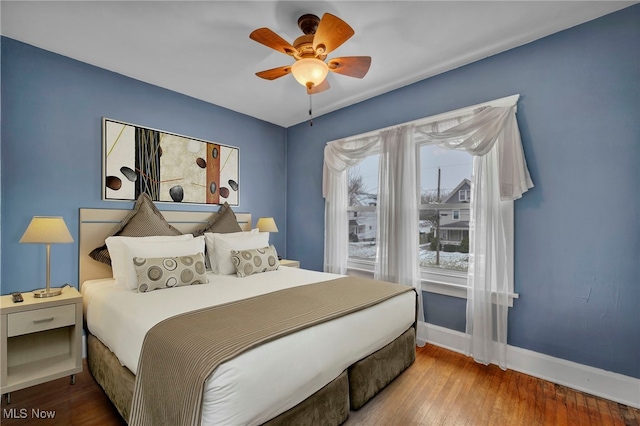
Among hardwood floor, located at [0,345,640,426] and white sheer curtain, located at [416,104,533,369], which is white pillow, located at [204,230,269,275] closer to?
hardwood floor, located at [0,345,640,426]

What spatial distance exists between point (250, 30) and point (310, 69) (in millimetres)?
689

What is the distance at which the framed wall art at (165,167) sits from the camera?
2846 millimetres

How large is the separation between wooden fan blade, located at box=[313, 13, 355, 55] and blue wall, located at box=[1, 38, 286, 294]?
6.99 ft

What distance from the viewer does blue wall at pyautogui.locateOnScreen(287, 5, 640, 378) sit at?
1993 mm

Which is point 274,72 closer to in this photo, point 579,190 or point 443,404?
point 579,190

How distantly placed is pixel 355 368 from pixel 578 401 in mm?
1583

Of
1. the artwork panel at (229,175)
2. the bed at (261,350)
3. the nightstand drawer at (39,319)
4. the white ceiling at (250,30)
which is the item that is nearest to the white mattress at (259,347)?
the bed at (261,350)

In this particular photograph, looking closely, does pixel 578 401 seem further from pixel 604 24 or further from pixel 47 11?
pixel 47 11

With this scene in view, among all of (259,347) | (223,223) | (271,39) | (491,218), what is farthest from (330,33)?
(223,223)

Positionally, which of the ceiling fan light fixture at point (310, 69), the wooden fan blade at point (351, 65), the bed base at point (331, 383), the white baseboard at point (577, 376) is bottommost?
the white baseboard at point (577, 376)

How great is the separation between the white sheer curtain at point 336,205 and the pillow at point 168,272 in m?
1.73

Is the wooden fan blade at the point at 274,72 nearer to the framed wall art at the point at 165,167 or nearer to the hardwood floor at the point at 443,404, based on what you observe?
the framed wall art at the point at 165,167

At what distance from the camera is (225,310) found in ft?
5.66

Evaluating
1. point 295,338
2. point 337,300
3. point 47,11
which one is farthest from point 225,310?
point 47,11
